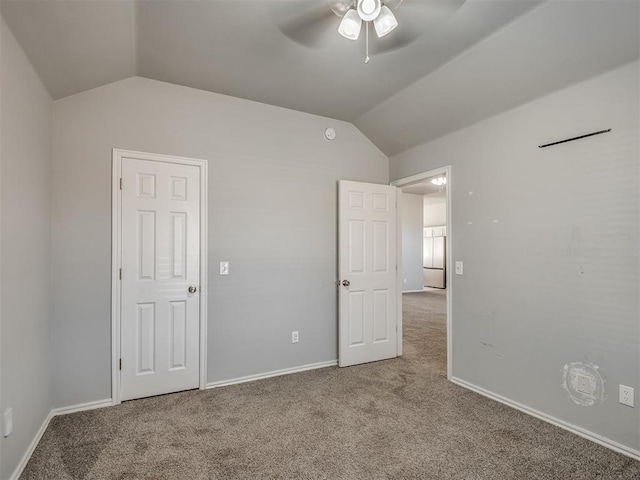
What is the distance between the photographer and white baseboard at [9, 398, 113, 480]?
6.04 feet

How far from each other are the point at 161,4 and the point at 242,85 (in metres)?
1.00

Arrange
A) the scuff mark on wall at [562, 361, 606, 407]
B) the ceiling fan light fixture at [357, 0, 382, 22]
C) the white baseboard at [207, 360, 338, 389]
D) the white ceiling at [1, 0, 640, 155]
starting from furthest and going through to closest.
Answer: the white baseboard at [207, 360, 338, 389]
the scuff mark on wall at [562, 361, 606, 407]
the white ceiling at [1, 0, 640, 155]
the ceiling fan light fixture at [357, 0, 382, 22]

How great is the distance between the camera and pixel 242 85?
2.89m

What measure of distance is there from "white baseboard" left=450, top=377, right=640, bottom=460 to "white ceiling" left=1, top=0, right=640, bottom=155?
7.79 ft

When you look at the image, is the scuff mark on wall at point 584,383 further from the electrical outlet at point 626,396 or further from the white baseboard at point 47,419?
the white baseboard at point 47,419

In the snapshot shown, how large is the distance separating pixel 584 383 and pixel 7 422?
345 centimetres

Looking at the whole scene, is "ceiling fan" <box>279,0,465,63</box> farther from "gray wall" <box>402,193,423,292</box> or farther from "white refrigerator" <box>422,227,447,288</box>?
"white refrigerator" <box>422,227,447,288</box>

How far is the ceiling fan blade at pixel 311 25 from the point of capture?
1.95 meters

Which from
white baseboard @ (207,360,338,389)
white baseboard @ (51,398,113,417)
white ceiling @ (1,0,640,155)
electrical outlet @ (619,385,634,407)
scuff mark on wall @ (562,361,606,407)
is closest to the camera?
white ceiling @ (1,0,640,155)

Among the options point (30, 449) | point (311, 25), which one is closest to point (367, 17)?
point (311, 25)

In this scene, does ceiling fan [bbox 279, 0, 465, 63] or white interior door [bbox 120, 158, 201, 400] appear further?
white interior door [bbox 120, 158, 201, 400]

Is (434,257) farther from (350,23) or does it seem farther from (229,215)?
(350,23)

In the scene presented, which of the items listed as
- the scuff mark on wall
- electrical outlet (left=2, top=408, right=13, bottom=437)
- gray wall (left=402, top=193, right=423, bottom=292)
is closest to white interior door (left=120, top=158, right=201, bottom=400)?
electrical outlet (left=2, top=408, right=13, bottom=437)

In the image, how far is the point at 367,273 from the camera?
3666 millimetres
